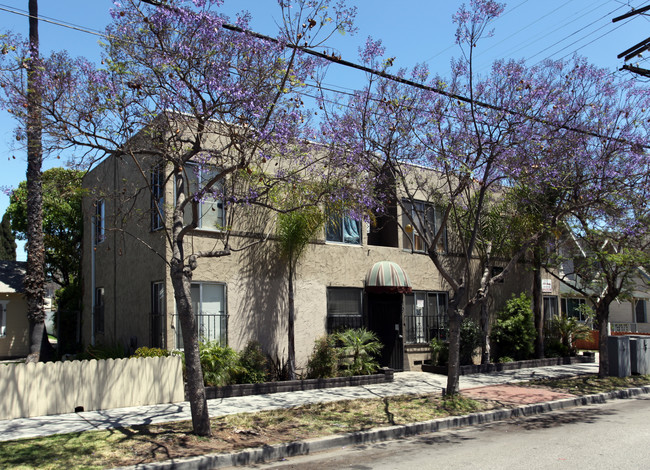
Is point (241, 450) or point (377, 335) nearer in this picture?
point (241, 450)

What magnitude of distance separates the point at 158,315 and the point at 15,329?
12307 mm

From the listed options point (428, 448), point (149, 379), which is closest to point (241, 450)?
point (428, 448)

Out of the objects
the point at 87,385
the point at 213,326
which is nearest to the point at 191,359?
the point at 87,385

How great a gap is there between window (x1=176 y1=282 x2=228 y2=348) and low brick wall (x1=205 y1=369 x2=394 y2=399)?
1.49 meters

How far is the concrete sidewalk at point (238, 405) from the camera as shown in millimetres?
9492

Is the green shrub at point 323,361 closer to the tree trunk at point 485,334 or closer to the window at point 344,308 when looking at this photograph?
the window at point 344,308

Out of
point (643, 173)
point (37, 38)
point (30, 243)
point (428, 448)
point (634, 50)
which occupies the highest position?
point (37, 38)

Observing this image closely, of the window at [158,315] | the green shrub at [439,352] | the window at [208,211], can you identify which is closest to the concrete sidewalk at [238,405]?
the green shrub at [439,352]

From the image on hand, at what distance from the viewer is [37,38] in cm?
1462

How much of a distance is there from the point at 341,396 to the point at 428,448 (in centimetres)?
419

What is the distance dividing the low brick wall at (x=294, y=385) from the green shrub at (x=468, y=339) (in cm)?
369

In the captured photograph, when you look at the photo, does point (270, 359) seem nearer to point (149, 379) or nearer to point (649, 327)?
point (149, 379)

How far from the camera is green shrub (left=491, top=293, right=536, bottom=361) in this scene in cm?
1922

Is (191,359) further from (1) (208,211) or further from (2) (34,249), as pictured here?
(2) (34,249)
